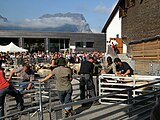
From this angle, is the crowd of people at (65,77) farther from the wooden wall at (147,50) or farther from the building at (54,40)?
the building at (54,40)

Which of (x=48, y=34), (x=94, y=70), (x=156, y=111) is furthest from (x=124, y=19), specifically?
(x=156, y=111)

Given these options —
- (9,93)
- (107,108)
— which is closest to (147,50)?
(9,93)

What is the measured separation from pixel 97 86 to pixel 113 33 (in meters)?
29.4

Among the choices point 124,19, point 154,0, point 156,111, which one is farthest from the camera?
point 124,19

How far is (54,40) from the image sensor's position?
5062 centimetres

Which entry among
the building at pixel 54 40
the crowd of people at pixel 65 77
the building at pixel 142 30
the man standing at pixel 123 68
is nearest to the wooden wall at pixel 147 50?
the building at pixel 142 30

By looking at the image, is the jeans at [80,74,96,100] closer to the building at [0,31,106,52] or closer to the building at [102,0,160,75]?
the building at [102,0,160,75]

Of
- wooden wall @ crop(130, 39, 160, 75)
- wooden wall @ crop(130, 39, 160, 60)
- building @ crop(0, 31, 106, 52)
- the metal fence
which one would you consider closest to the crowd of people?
the metal fence

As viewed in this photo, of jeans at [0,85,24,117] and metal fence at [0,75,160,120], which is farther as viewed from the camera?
jeans at [0,85,24,117]

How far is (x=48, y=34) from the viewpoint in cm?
4919

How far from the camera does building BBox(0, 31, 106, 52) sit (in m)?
47.6

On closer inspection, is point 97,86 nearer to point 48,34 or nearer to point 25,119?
point 25,119

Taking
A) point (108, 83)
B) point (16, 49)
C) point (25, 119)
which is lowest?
point (25, 119)

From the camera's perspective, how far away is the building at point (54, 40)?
47562 millimetres
